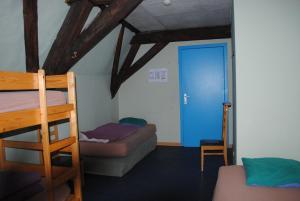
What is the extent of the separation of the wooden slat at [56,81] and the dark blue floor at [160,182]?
1.45 m

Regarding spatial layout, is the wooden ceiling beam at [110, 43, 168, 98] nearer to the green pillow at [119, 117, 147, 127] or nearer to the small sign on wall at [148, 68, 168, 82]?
the small sign on wall at [148, 68, 168, 82]

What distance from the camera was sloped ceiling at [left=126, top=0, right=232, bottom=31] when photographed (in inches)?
132

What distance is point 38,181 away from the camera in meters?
2.09

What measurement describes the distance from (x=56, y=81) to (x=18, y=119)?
56 cm

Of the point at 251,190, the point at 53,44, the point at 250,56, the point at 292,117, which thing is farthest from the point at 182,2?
the point at 251,190

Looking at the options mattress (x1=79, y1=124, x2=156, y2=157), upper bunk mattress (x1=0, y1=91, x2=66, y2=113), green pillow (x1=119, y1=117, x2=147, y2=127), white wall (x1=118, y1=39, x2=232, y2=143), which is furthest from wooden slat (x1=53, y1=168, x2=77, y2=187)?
white wall (x1=118, y1=39, x2=232, y2=143)

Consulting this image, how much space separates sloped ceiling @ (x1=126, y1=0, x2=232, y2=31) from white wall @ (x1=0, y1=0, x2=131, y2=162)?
0.49 m

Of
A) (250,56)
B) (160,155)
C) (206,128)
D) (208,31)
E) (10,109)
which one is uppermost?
(208,31)

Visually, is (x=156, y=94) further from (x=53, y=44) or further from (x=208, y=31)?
(x=53, y=44)

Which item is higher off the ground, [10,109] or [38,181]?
[10,109]

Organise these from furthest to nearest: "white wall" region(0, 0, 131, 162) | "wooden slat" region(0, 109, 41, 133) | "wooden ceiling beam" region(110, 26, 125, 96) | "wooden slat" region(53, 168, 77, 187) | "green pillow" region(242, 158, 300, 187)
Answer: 1. "wooden ceiling beam" region(110, 26, 125, 96)
2. "white wall" region(0, 0, 131, 162)
3. "wooden slat" region(53, 168, 77, 187)
4. "green pillow" region(242, 158, 300, 187)
5. "wooden slat" region(0, 109, 41, 133)

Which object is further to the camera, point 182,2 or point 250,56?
point 182,2

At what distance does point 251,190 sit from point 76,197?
63.9 inches

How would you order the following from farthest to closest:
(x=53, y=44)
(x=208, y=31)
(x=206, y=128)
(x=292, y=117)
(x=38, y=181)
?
(x=206, y=128), (x=208, y=31), (x=53, y=44), (x=292, y=117), (x=38, y=181)
